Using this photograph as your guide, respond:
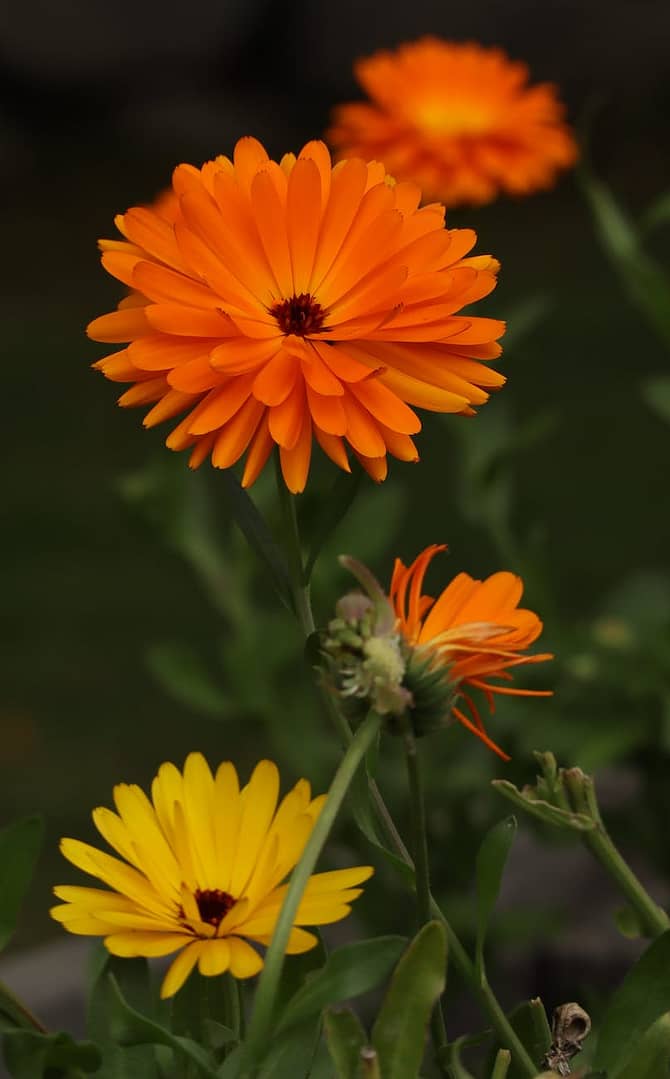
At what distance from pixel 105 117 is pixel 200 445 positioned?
4284 millimetres

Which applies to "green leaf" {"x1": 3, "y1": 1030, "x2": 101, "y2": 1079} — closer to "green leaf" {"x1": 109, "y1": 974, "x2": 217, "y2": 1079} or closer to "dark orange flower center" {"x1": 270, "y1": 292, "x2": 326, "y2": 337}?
"green leaf" {"x1": 109, "y1": 974, "x2": 217, "y2": 1079}

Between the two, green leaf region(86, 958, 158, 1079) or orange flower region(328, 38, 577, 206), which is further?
orange flower region(328, 38, 577, 206)

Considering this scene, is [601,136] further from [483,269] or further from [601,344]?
[483,269]

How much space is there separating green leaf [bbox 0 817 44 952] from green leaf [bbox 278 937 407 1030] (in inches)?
4.9

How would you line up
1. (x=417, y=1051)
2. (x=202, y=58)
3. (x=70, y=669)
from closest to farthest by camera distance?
1. (x=417, y=1051)
2. (x=70, y=669)
3. (x=202, y=58)

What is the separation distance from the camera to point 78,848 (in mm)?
538

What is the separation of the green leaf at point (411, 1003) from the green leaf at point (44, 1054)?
0.10m

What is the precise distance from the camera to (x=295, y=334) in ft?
1.91

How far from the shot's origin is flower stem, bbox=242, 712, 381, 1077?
468 mm

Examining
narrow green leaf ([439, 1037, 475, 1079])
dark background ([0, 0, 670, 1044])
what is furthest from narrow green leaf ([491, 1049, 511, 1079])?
dark background ([0, 0, 670, 1044])

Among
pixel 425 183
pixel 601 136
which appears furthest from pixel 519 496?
pixel 601 136

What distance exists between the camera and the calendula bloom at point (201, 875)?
517mm

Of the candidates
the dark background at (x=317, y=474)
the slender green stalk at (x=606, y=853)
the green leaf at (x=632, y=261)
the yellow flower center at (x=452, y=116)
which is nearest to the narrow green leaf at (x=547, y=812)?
the slender green stalk at (x=606, y=853)

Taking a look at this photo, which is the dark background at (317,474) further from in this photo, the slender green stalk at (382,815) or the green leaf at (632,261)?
the slender green stalk at (382,815)
